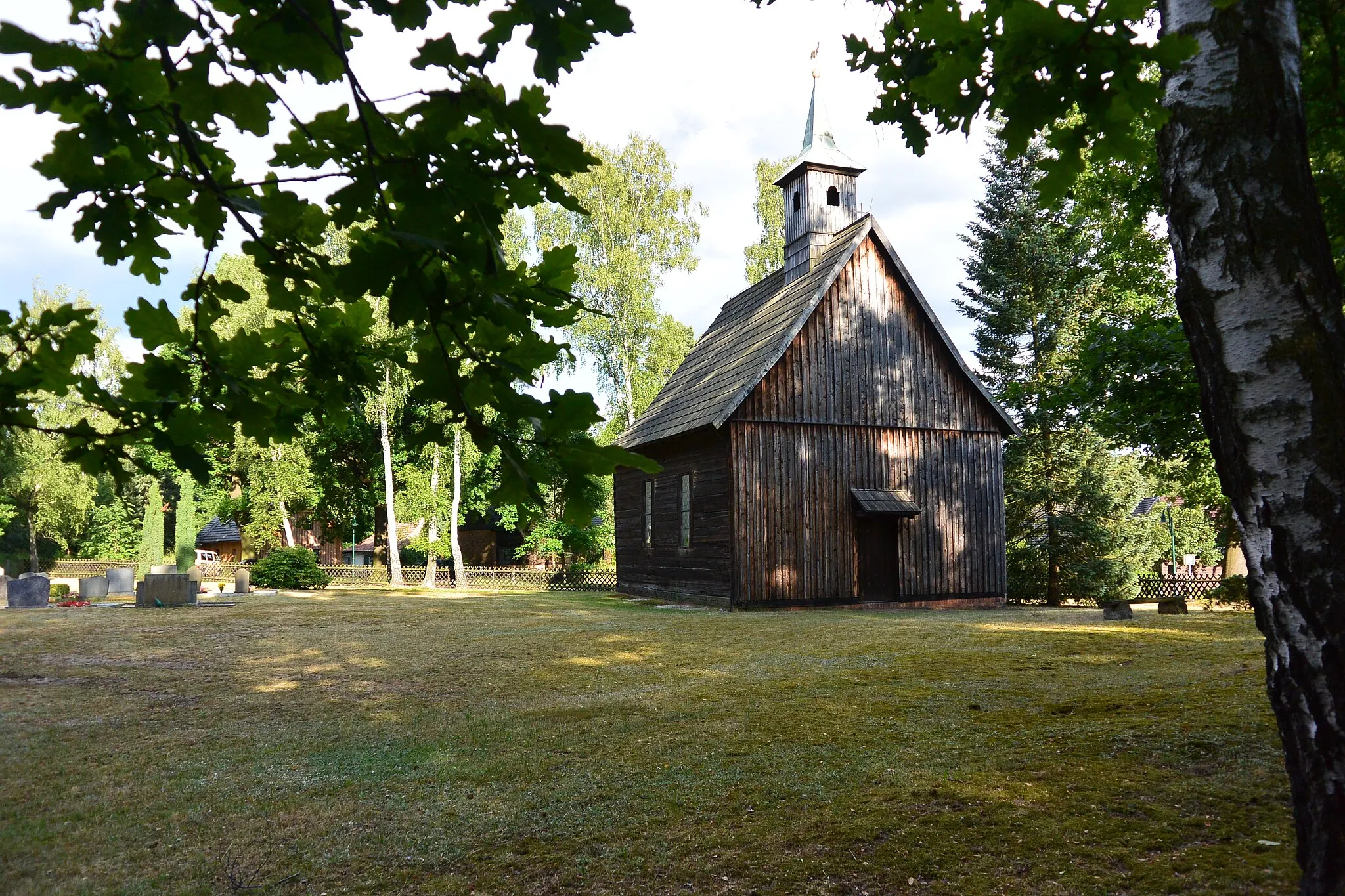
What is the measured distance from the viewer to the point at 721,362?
25.0 m

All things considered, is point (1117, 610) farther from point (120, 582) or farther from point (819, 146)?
point (120, 582)

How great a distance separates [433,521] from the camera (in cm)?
3822

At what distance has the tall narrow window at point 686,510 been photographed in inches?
928

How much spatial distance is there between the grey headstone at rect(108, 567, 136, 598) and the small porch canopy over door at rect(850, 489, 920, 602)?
75.7 feet

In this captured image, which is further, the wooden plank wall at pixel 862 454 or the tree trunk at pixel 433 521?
the tree trunk at pixel 433 521

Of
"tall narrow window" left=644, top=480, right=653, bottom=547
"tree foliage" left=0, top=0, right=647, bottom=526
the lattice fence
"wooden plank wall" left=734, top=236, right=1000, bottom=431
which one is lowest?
the lattice fence

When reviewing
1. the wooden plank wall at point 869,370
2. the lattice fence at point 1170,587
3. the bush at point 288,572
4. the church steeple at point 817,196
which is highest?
the church steeple at point 817,196

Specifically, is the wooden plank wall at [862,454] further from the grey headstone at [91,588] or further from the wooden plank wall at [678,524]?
the grey headstone at [91,588]

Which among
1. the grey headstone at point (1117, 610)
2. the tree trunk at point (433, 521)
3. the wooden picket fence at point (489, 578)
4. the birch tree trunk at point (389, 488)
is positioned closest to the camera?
the grey headstone at point (1117, 610)

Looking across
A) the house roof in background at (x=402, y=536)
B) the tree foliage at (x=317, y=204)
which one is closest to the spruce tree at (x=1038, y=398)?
the tree foliage at (x=317, y=204)

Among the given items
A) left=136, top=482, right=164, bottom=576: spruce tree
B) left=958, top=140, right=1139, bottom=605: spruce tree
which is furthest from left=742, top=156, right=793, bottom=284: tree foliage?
left=136, top=482, right=164, bottom=576: spruce tree

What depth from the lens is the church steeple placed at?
25172 mm

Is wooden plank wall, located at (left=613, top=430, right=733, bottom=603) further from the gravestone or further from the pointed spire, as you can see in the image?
the gravestone

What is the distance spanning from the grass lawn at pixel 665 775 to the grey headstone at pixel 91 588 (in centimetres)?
1832
